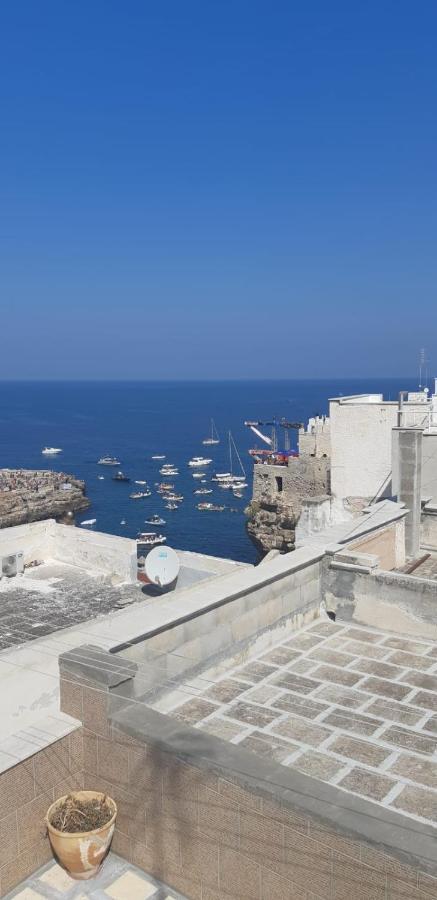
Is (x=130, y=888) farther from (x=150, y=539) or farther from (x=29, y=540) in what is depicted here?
(x=150, y=539)

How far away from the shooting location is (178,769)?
4547 mm

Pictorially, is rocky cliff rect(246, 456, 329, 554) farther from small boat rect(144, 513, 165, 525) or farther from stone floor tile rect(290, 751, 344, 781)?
stone floor tile rect(290, 751, 344, 781)

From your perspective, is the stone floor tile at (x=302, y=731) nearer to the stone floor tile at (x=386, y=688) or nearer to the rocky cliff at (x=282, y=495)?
the stone floor tile at (x=386, y=688)

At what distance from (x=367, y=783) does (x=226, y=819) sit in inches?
45.5

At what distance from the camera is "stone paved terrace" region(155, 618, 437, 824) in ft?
16.4

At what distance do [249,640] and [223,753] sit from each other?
8.37 feet

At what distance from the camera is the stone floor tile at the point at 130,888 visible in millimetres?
4754

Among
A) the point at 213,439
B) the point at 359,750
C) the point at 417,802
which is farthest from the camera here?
the point at 213,439

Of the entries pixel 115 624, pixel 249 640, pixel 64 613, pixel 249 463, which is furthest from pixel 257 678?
pixel 249 463

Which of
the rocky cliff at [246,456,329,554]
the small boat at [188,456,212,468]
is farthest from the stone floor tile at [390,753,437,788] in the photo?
the small boat at [188,456,212,468]

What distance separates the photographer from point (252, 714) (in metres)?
5.84

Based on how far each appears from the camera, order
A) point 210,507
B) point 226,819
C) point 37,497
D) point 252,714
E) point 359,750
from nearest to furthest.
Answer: point 226,819 → point 359,750 → point 252,714 → point 37,497 → point 210,507

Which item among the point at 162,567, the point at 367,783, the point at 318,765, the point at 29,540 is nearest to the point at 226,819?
the point at 318,765

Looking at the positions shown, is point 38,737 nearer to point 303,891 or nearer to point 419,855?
point 303,891
